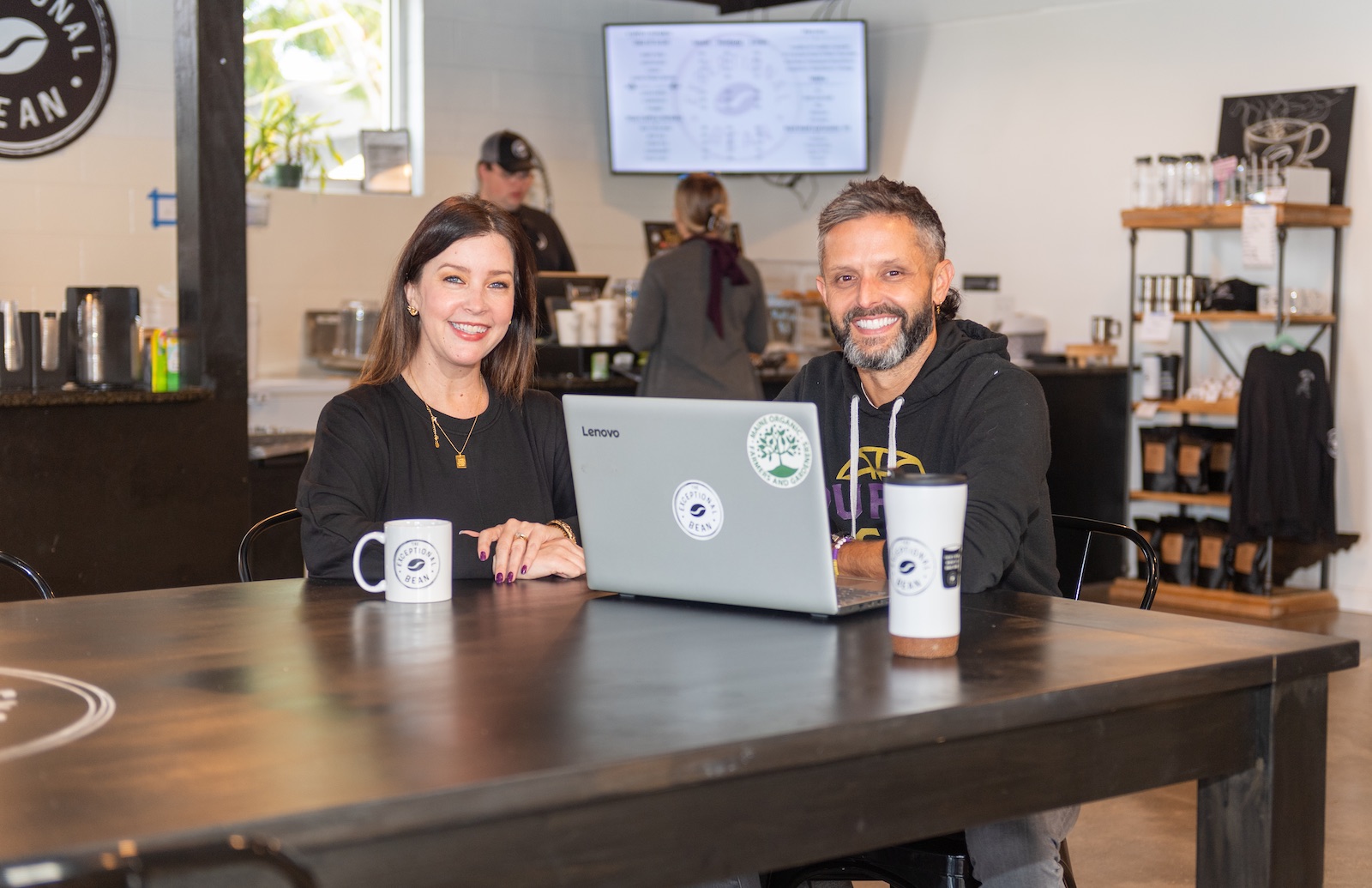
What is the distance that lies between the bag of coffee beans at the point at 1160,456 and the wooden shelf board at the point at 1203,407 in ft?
0.33

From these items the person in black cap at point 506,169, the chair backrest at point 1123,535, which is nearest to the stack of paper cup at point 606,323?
the person in black cap at point 506,169

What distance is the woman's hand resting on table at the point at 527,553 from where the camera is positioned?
Answer: 78.3 inches

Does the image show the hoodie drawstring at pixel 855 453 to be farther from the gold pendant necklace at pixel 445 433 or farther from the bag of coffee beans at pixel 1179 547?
the bag of coffee beans at pixel 1179 547

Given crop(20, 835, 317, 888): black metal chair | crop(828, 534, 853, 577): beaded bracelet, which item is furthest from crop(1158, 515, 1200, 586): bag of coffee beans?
crop(20, 835, 317, 888): black metal chair

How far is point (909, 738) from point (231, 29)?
3.20 m

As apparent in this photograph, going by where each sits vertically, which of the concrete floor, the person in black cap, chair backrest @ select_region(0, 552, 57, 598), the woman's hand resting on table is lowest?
the concrete floor

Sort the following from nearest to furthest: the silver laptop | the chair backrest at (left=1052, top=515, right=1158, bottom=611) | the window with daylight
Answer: the silver laptop, the chair backrest at (left=1052, top=515, right=1158, bottom=611), the window with daylight

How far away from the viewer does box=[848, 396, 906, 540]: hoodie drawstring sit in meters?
2.16

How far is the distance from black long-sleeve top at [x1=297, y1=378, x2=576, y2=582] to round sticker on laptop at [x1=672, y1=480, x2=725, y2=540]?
423mm

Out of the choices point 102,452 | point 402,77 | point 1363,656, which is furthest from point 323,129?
point 1363,656

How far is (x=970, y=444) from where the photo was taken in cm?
202

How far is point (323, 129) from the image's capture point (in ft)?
23.4

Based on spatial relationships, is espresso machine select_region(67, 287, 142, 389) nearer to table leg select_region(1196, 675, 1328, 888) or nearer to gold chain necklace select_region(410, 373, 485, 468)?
gold chain necklace select_region(410, 373, 485, 468)

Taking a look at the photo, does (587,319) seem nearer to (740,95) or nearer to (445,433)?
(740,95)
